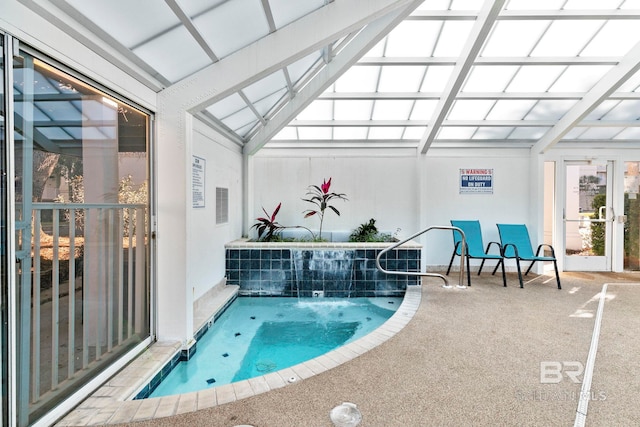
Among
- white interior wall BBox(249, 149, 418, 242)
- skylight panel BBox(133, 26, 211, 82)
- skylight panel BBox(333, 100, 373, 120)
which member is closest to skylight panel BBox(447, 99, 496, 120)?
white interior wall BBox(249, 149, 418, 242)

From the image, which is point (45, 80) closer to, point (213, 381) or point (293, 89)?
point (213, 381)

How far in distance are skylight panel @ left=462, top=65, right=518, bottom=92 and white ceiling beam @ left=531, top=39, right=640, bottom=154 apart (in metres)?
1.27

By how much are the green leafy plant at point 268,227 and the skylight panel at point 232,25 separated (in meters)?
3.74

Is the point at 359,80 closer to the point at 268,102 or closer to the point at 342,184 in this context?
the point at 268,102

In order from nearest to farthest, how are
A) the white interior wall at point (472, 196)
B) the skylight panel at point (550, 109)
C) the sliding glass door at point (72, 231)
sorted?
the sliding glass door at point (72, 231) < the skylight panel at point (550, 109) < the white interior wall at point (472, 196)

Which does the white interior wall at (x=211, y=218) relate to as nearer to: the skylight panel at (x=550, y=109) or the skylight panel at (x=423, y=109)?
the skylight panel at (x=423, y=109)

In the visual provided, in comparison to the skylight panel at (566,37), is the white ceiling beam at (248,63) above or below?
below

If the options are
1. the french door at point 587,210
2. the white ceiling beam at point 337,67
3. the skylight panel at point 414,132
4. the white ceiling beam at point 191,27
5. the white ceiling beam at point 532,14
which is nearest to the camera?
the white ceiling beam at point 191,27

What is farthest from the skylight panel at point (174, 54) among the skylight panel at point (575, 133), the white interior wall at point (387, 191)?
the skylight panel at point (575, 133)

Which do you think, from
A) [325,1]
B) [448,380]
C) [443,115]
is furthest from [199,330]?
[443,115]

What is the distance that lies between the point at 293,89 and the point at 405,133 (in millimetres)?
2649

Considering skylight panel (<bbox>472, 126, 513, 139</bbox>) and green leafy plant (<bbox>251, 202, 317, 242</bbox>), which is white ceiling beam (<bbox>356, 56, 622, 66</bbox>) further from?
green leafy plant (<bbox>251, 202, 317, 242</bbox>)

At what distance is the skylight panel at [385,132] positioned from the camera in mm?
6727

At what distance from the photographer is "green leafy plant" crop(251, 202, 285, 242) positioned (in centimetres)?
667
